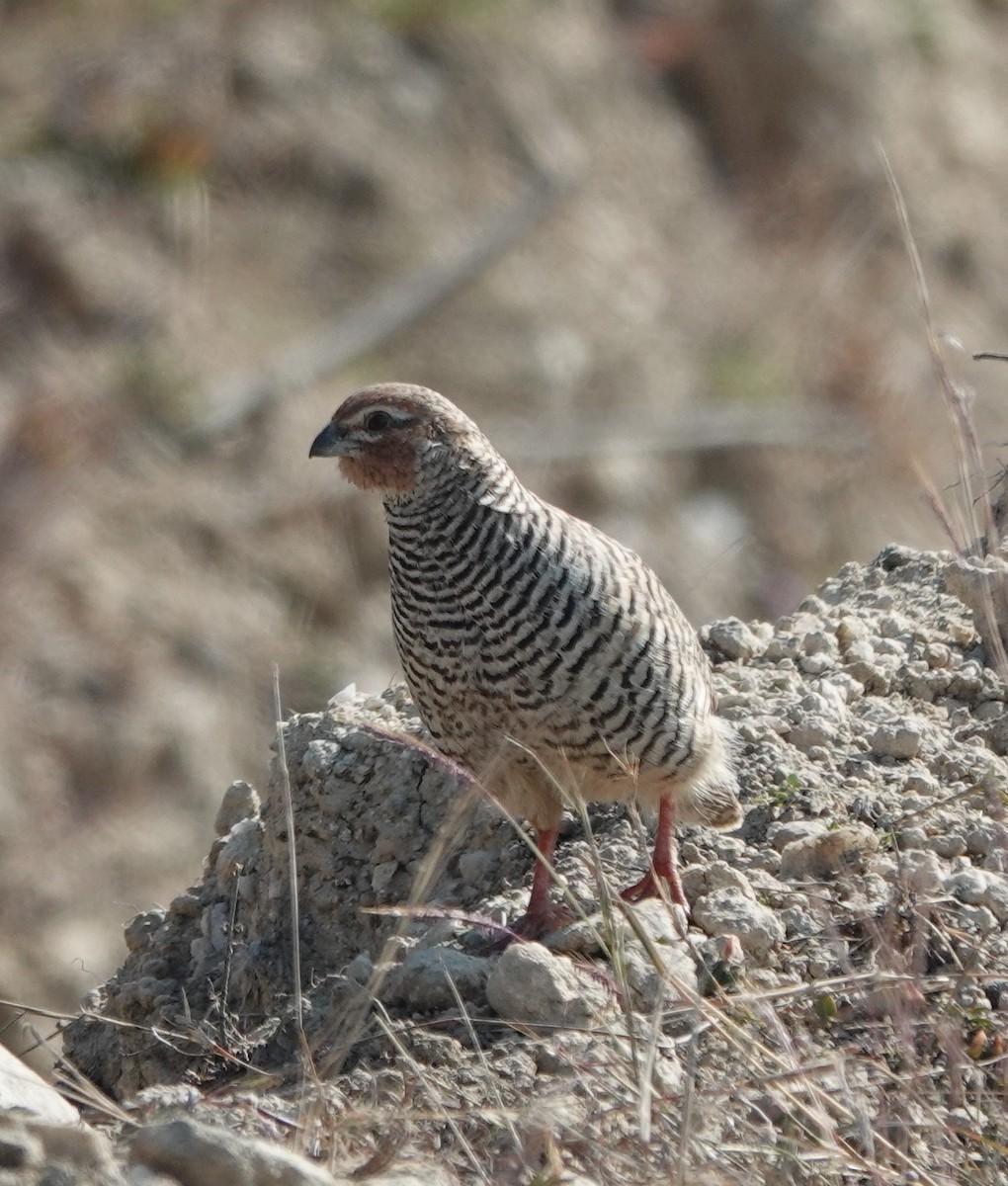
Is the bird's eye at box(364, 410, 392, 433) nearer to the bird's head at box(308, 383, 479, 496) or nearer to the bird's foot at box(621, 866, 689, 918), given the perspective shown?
the bird's head at box(308, 383, 479, 496)

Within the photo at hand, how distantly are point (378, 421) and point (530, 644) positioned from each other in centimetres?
78

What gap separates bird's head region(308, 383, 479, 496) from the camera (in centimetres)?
585

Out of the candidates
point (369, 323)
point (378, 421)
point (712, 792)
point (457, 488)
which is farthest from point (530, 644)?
point (369, 323)

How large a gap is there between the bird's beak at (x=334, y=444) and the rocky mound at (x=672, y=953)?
776 millimetres

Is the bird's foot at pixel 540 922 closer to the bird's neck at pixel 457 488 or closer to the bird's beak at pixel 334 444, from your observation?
the bird's neck at pixel 457 488

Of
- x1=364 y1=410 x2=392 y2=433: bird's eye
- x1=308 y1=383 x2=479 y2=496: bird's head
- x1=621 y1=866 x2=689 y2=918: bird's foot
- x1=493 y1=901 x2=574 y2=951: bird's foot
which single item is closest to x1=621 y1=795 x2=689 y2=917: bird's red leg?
x1=621 y1=866 x2=689 y2=918: bird's foot

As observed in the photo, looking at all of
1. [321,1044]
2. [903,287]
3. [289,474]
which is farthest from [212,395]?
[321,1044]

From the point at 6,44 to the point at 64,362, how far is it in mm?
2334

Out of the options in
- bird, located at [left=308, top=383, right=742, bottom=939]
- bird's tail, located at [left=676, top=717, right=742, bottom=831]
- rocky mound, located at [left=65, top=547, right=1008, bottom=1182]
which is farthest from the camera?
bird's tail, located at [left=676, top=717, right=742, bottom=831]

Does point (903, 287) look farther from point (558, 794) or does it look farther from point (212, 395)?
point (558, 794)

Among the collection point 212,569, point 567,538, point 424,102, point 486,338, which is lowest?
point 567,538

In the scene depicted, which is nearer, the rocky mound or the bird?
the rocky mound

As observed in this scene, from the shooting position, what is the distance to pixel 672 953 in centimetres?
521

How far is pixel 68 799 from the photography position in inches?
489
